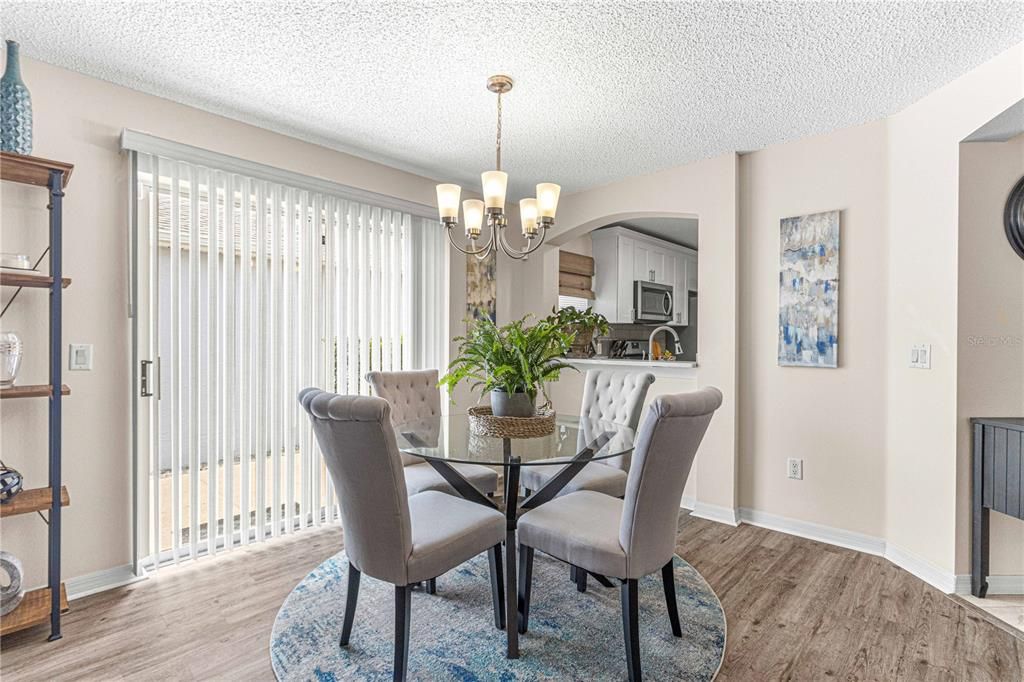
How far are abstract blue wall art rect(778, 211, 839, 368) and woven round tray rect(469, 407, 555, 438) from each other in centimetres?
174

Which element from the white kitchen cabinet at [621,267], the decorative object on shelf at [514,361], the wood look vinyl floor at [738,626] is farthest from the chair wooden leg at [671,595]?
the white kitchen cabinet at [621,267]

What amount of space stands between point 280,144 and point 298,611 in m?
2.53

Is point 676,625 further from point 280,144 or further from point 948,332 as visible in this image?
point 280,144

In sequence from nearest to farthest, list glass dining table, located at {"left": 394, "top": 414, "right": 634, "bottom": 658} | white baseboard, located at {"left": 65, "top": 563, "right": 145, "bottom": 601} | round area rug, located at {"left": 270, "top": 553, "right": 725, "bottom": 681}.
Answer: round area rug, located at {"left": 270, "top": 553, "right": 725, "bottom": 681} < glass dining table, located at {"left": 394, "top": 414, "right": 634, "bottom": 658} < white baseboard, located at {"left": 65, "top": 563, "right": 145, "bottom": 601}

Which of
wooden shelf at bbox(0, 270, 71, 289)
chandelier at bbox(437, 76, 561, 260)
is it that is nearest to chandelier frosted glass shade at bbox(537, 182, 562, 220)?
chandelier at bbox(437, 76, 561, 260)

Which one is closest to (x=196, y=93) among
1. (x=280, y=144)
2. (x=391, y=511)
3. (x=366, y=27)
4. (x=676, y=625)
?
(x=280, y=144)

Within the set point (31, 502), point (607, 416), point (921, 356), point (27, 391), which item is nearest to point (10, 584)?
point (31, 502)

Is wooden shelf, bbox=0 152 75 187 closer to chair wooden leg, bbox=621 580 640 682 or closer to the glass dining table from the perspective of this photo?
the glass dining table

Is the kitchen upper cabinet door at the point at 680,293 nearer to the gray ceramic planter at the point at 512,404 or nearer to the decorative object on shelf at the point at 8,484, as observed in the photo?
the gray ceramic planter at the point at 512,404

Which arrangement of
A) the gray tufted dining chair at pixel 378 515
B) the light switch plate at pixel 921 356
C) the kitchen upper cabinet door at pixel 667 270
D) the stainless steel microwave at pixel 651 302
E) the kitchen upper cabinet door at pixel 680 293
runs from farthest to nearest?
the kitchen upper cabinet door at pixel 680 293
the kitchen upper cabinet door at pixel 667 270
the stainless steel microwave at pixel 651 302
the light switch plate at pixel 921 356
the gray tufted dining chair at pixel 378 515

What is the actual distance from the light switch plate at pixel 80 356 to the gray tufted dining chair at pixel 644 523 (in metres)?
2.20

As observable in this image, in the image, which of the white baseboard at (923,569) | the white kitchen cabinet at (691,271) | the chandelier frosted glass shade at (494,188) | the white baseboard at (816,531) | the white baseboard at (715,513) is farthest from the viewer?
the white kitchen cabinet at (691,271)

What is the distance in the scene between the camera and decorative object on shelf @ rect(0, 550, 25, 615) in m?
2.00

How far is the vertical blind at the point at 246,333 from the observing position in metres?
2.60
